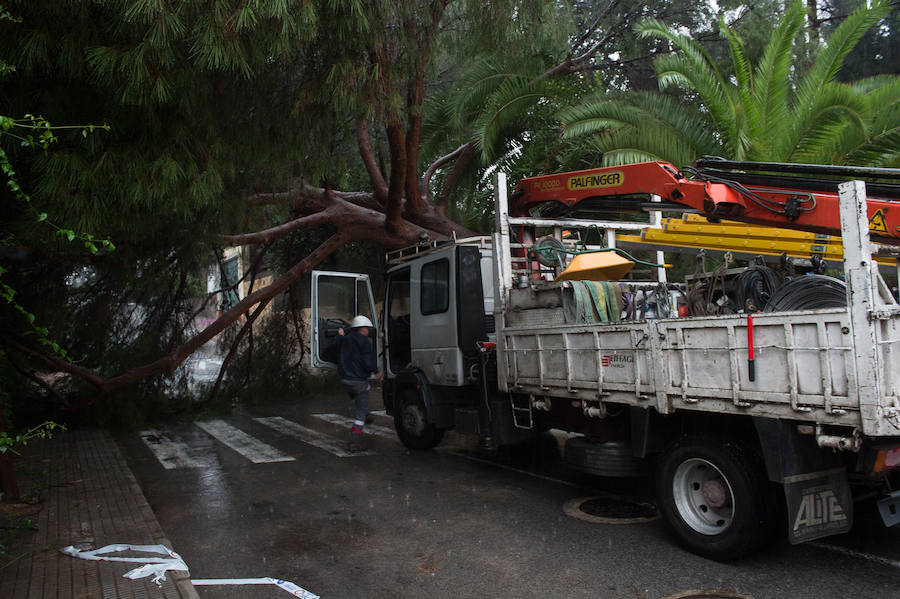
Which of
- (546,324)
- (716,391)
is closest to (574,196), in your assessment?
(546,324)

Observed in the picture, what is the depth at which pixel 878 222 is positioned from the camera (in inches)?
187

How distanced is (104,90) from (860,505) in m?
7.17

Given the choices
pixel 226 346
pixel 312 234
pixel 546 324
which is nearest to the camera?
pixel 546 324

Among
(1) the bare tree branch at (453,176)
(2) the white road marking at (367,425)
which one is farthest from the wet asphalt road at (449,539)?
(1) the bare tree branch at (453,176)

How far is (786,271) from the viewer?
5871 mm

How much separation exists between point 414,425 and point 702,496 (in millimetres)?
4681

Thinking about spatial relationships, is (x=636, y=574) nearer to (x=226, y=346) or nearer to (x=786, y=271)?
(x=786, y=271)

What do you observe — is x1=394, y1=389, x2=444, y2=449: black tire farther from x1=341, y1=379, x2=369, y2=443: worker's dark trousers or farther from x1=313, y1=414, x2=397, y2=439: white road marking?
x1=313, y1=414, x2=397, y2=439: white road marking

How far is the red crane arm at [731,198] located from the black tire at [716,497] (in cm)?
186

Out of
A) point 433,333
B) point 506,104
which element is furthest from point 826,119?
point 433,333

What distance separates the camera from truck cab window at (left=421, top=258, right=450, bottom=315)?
26.7ft

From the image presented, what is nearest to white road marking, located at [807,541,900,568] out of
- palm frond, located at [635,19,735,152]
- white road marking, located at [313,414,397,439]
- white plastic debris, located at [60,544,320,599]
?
white plastic debris, located at [60,544,320,599]

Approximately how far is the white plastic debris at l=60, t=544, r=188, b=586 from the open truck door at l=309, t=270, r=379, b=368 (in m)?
4.71

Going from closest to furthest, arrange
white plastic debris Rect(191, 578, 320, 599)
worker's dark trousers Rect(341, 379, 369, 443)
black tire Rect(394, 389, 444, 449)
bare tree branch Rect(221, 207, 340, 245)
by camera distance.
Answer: white plastic debris Rect(191, 578, 320, 599) → black tire Rect(394, 389, 444, 449) → worker's dark trousers Rect(341, 379, 369, 443) → bare tree branch Rect(221, 207, 340, 245)
